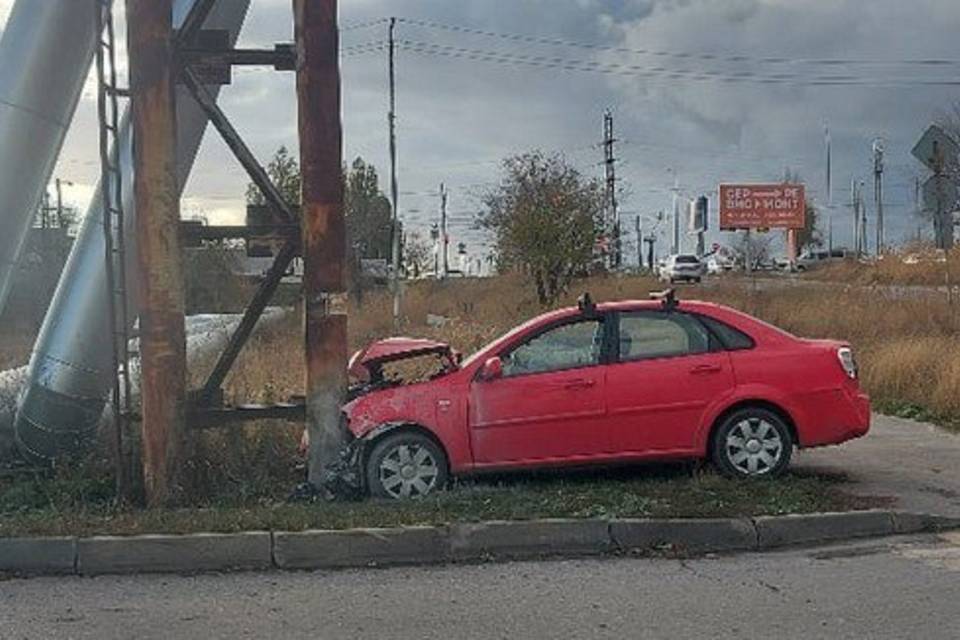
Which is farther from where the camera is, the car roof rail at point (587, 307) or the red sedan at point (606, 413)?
the car roof rail at point (587, 307)

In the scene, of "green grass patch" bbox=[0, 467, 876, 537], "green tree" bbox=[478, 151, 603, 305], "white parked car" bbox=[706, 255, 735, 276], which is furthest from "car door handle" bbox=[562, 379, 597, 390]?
"white parked car" bbox=[706, 255, 735, 276]

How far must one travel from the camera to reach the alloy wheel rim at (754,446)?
334 inches

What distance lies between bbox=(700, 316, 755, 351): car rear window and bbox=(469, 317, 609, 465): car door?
1.04 m

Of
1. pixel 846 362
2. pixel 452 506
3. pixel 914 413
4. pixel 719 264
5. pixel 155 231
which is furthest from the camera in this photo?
pixel 719 264

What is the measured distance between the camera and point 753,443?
27.9 ft

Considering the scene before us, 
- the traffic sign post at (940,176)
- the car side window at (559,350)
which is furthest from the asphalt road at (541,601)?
the traffic sign post at (940,176)

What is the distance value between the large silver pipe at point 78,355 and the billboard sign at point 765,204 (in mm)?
31233

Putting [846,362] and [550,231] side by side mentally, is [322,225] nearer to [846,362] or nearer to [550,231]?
[846,362]

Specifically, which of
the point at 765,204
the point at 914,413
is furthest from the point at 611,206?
the point at 914,413

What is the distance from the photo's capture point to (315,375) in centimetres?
816

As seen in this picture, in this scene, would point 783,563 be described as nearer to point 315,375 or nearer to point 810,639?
point 810,639

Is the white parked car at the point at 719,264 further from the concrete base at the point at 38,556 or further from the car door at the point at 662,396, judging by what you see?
the concrete base at the point at 38,556

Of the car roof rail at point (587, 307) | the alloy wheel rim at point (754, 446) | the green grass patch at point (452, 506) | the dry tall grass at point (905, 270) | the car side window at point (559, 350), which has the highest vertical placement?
the dry tall grass at point (905, 270)

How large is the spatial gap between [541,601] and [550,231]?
29.0 m
